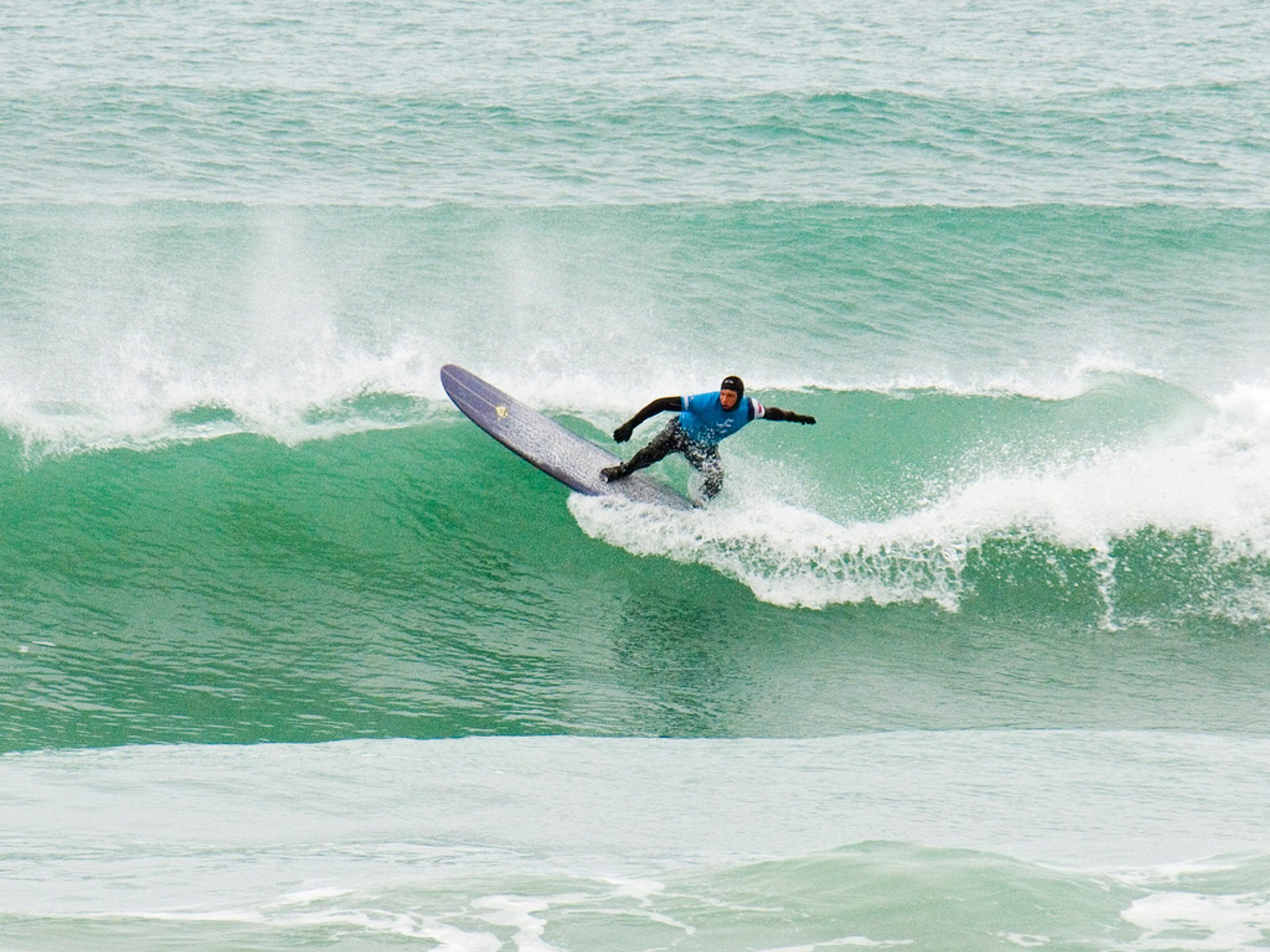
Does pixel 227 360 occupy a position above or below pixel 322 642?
above

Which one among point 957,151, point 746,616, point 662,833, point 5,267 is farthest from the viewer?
point 957,151

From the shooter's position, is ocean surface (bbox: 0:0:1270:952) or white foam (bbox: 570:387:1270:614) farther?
white foam (bbox: 570:387:1270:614)

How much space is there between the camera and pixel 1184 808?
6090mm

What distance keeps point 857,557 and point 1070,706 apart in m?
2.07

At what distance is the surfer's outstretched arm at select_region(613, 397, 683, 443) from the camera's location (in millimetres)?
10242

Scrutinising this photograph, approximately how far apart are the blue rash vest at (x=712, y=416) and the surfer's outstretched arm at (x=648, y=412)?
0.07 meters

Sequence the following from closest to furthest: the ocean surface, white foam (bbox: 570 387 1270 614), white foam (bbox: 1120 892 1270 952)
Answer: white foam (bbox: 1120 892 1270 952)
the ocean surface
white foam (bbox: 570 387 1270 614)

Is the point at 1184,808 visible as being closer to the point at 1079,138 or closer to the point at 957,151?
the point at 957,151

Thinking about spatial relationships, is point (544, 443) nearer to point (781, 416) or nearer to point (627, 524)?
point (627, 524)

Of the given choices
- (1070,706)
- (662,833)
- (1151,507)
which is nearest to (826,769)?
(662,833)

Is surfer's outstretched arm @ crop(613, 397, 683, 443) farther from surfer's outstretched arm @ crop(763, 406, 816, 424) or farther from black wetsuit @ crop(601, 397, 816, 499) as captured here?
surfer's outstretched arm @ crop(763, 406, 816, 424)

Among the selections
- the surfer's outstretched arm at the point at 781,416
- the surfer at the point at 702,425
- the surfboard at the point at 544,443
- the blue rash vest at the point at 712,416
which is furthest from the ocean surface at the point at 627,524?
the surfer's outstretched arm at the point at 781,416

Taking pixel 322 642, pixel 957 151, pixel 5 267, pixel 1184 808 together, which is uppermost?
pixel 957 151

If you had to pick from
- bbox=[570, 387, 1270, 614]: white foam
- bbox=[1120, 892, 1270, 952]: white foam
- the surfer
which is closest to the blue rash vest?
the surfer
